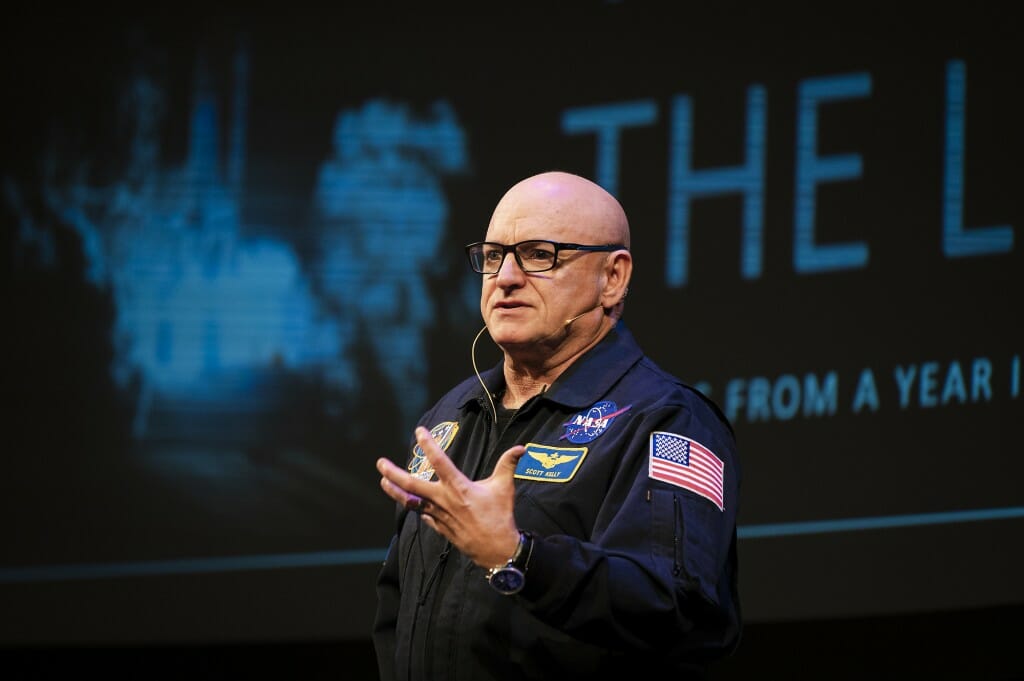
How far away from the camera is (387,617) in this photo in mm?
2312

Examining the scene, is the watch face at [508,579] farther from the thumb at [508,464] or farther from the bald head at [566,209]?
the bald head at [566,209]

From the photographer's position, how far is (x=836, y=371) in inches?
137

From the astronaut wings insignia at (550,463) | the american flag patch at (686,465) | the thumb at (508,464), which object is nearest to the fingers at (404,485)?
the thumb at (508,464)

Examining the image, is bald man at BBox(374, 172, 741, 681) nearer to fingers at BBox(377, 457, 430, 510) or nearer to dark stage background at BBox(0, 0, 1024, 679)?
fingers at BBox(377, 457, 430, 510)

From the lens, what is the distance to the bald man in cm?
173

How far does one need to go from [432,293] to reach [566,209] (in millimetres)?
1575

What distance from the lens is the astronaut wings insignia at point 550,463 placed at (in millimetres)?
1995

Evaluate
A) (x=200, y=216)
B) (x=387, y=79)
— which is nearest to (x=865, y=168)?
(x=387, y=79)

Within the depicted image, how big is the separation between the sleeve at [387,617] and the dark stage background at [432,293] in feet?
4.40

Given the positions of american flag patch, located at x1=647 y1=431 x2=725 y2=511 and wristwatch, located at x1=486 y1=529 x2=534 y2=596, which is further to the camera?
american flag patch, located at x1=647 y1=431 x2=725 y2=511

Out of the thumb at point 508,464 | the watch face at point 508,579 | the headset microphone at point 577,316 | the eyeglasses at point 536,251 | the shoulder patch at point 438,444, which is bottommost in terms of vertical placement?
the watch face at point 508,579

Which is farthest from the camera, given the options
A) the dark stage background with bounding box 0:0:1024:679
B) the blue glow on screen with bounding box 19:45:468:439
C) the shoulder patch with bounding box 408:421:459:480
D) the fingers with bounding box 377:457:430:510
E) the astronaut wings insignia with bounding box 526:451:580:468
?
the blue glow on screen with bounding box 19:45:468:439

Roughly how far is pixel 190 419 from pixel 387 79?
48.9 inches

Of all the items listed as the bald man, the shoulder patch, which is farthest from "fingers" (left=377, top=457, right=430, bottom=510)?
the shoulder patch
